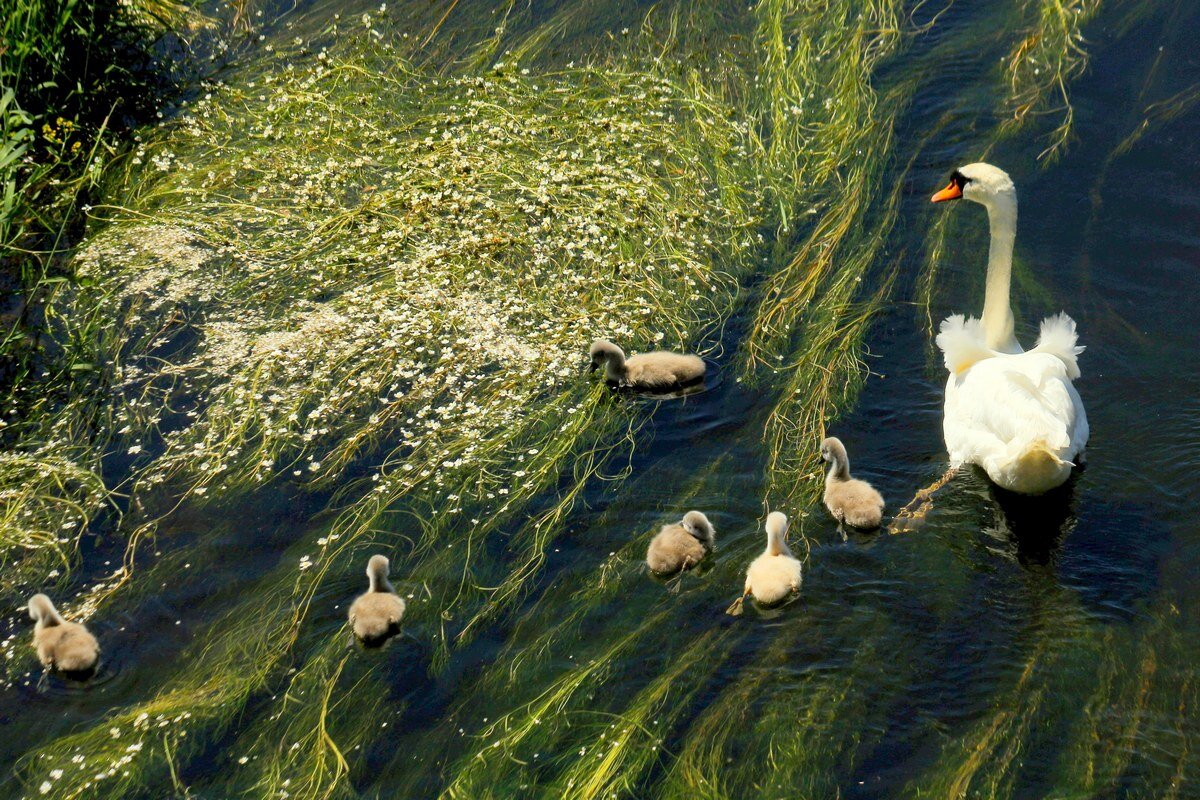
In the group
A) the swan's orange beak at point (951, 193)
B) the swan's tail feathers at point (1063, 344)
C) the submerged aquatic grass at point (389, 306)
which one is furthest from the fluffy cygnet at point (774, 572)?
the swan's orange beak at point (951, 193)

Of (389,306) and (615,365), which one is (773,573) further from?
(389,306)

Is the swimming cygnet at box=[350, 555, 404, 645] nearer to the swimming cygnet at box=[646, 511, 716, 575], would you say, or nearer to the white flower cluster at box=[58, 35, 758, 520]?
the white flower cluster at box=[58, 35, 758, 520]

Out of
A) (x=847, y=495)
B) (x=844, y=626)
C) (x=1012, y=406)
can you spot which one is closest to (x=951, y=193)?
(x=1012, y=406)

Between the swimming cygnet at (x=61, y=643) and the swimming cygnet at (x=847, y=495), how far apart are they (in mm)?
3861

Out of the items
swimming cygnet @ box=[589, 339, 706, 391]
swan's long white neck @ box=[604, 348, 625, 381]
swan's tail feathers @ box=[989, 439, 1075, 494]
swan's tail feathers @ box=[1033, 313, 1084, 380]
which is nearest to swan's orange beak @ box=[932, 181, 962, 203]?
swan's tail feathers @ box=[1033, 313, 1084, 380]

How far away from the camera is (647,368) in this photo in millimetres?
7594

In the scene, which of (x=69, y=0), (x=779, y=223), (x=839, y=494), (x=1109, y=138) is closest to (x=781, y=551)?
(x=839, y=494)

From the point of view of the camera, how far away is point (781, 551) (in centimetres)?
634

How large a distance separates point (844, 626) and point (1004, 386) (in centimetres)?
169

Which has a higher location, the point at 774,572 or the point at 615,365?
the point at 615,365

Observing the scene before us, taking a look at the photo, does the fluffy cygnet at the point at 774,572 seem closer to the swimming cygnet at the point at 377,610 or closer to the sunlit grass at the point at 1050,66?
the swimming cygnet at the point at 377,610

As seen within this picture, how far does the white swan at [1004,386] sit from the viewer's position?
6520 mm

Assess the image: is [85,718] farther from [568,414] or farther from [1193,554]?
[1193,554]

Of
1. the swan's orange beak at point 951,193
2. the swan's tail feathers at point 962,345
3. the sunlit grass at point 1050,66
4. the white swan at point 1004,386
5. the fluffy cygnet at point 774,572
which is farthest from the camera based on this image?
the sunlit grass at point 1050,66
